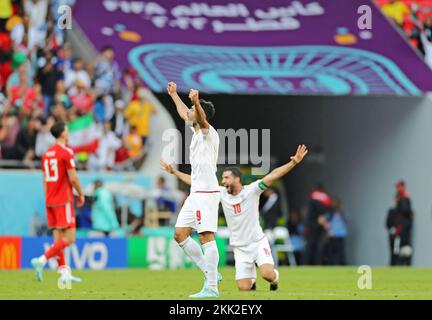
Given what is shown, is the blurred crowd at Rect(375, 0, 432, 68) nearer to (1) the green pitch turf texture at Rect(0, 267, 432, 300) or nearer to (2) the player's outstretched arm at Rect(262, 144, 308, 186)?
(1) the green pitch turf texture at Rect(0, 267, 432, 300)

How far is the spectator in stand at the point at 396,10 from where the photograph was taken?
30.5 meters

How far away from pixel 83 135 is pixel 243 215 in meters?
11.3

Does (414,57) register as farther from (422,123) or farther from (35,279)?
(35,279)

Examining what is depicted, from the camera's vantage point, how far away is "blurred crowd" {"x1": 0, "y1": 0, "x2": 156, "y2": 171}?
26312mm

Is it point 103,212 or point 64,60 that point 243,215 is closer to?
point 103,212

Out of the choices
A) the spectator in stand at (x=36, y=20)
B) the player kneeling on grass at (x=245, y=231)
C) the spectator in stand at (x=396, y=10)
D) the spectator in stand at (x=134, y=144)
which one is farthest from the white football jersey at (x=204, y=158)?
the spectator in stand at (x=396, y=10)

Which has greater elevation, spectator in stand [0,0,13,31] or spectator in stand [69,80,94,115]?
spectator in stand [0,0,13,31]

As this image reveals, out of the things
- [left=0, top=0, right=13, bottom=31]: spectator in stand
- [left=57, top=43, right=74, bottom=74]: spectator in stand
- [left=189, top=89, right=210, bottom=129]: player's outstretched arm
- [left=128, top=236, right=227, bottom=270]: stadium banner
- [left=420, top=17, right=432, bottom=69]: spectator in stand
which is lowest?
[left=128, top=236, right=227, bottom=270]: stadium banner

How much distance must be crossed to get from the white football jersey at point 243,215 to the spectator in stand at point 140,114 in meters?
11.6

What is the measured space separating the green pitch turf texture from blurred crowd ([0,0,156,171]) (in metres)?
4.82

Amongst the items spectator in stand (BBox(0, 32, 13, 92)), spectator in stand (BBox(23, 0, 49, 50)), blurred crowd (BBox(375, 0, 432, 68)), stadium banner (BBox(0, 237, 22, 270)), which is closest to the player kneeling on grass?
stadium banner (BBox(0, 237, 22, 270))

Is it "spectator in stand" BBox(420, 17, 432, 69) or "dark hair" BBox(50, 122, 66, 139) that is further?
"spectator in stand" BBox(420, 17, 432, 69)

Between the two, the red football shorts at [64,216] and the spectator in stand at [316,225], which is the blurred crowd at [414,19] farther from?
the red football shorts at [64,216]

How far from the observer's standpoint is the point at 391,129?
101 feet
